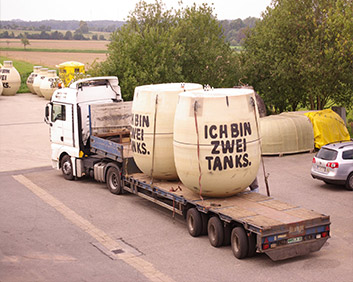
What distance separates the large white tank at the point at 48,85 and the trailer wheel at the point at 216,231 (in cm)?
3380

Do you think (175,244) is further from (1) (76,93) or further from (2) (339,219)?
(1) (76,93)

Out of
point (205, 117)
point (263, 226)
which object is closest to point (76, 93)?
point (205, 117)

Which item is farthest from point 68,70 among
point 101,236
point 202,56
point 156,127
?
point 101,236

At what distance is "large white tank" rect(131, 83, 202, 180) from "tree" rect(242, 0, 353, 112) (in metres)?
13.1

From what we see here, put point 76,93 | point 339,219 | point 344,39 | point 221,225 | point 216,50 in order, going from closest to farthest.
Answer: point 221,225
point 339,219
point 76,93
point 344,39
point 216,50

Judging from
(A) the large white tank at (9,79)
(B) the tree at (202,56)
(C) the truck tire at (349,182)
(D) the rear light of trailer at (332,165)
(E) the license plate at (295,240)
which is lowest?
(C) the truck tire at (349,182)

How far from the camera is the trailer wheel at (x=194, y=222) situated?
1472cm

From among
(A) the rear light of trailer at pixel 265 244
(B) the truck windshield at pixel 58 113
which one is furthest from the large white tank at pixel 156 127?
(B) the truck windshield at pixel 58 113

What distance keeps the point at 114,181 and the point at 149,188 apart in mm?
2945

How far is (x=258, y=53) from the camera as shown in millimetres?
31609

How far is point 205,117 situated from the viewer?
14.1 m

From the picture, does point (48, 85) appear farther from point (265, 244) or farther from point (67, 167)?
point (265, 244)

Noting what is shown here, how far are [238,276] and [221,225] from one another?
177 centimetres

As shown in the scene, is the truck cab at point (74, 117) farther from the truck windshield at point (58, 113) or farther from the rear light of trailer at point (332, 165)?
the rear light of trailer at point (332, 165)
